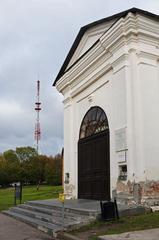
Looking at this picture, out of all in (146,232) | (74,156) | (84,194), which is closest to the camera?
(146,232)

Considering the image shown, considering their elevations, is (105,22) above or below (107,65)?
above

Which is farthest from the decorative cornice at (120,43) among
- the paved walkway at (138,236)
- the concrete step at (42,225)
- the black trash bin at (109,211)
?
the paved walkway at (138,236)

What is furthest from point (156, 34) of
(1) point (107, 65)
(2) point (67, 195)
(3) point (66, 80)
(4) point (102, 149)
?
(2) point (67, 195)

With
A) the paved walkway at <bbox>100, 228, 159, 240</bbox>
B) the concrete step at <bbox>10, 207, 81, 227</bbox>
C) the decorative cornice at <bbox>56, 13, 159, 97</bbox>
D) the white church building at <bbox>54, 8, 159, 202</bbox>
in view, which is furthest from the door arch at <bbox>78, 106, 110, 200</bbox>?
the paved walkway at <bbox>100, 228, 159, 240</bbox>

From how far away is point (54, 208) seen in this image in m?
15.7

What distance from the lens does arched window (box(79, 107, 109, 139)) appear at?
712 inches

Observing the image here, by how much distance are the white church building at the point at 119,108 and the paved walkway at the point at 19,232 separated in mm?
3584

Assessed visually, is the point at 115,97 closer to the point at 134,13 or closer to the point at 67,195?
the point at 134,13

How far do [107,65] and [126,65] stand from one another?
192cm

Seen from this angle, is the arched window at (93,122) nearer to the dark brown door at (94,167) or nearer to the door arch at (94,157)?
the door arch at (94,157)

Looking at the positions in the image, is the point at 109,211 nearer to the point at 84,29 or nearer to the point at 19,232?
the point at 19,232

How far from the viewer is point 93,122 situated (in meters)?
19.6

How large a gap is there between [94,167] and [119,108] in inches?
159

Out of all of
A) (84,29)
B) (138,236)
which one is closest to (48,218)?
(138,236)
